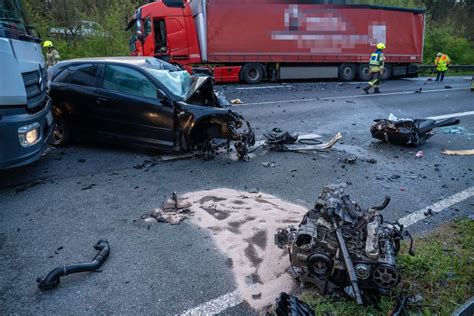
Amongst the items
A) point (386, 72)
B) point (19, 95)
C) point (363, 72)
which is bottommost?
point (386, 72)

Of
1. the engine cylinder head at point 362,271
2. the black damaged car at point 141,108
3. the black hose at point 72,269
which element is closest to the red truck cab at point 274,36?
the black damaged car at point 141,108

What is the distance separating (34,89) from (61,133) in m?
1.84

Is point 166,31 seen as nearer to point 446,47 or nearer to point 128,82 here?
point 128,82

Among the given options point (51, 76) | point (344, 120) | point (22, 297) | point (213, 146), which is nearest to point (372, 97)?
point (344, 120)

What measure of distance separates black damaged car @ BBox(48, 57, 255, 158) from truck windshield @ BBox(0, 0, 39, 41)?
44.0 inches

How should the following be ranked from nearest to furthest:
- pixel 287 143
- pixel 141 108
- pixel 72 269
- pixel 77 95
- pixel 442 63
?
pixel 72 269
pixel 141 108
pixel 77 95
pixel 287 143
pixel 442 63

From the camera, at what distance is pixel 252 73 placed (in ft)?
57.7

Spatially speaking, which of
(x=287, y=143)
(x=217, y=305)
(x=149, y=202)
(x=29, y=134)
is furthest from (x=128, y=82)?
(x=217, y=305)

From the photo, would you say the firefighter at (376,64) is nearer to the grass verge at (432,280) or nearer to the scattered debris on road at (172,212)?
the grass verge at (432,280)

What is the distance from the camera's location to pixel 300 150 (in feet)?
22.6

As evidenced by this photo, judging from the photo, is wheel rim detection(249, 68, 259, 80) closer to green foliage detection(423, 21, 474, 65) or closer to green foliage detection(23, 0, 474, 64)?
green foliage detection(23, 0, 474, 64)

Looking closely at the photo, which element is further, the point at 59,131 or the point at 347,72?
the point at 347,72

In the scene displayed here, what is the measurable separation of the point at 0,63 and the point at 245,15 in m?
13.7

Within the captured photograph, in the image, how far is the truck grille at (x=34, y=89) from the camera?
15.4 ft
